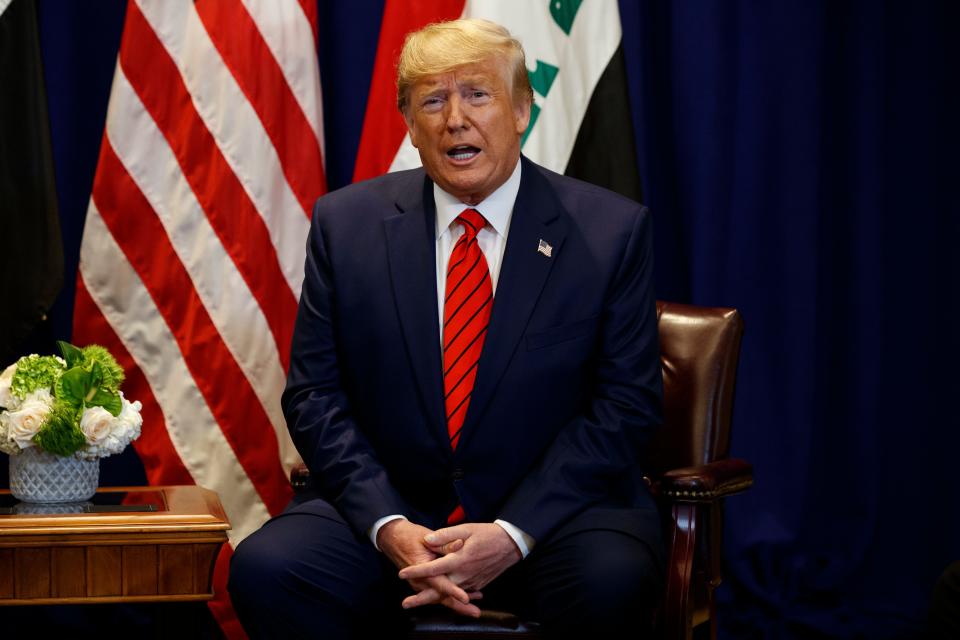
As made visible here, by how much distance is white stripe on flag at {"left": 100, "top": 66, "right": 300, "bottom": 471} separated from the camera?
3271 millimetres

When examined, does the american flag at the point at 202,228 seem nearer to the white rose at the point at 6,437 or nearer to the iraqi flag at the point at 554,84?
the iraqi flag at the point at 554,84

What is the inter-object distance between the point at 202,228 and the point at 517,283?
3.75 ft

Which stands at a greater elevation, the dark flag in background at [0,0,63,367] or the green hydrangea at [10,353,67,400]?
the dark flag in background at [0,0,63,367]

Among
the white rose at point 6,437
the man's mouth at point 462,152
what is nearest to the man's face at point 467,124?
the man's mouth at point 462,152

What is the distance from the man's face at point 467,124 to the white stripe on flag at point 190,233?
0.91 m

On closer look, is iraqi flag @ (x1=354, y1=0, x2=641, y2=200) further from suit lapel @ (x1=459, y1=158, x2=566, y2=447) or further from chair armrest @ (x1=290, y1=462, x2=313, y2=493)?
chair armrest @ (x1=290, y1=462, x2=313, y2=493)

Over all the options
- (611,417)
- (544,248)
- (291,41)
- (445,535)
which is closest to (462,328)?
(544,248)

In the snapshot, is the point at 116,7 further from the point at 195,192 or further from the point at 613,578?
the point at 613,578

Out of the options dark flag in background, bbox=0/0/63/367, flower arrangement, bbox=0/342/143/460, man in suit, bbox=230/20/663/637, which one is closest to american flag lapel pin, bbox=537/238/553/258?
man in suit, bbox=230/20/663/637

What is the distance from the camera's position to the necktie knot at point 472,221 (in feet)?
8.64

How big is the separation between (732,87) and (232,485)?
1.97 m

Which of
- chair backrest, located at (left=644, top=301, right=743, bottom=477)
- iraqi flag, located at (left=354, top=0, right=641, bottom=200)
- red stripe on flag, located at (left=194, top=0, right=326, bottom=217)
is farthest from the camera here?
iraqi flag, located at (left=354, top=0, right=641, bottom=200)

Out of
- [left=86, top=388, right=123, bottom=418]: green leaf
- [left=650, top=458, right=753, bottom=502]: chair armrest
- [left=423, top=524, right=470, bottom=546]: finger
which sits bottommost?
[left=423, top=524, right=470, bottom=546]: finger

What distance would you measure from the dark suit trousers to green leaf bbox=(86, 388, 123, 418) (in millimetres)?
478
